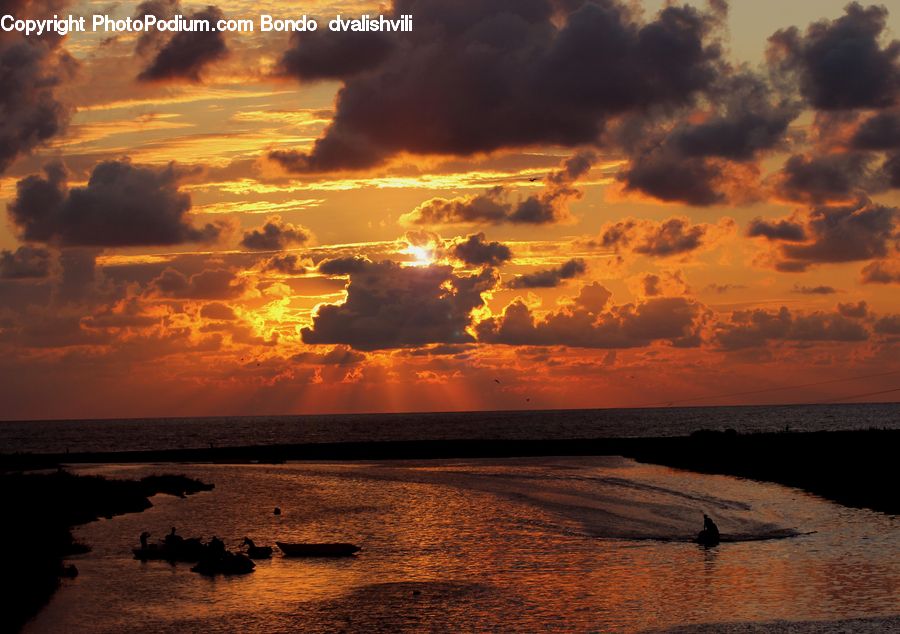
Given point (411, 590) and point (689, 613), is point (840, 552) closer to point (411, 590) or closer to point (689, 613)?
point (689, 613)

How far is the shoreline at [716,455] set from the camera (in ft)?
300

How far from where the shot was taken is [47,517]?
65.0m

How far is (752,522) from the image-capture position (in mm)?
67938

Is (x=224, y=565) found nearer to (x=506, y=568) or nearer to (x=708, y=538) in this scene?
(x=506, y=568)

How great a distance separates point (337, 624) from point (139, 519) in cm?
3674

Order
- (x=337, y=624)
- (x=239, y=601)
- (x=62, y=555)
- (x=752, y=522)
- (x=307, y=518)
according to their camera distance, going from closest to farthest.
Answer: (x=337, y=624) < (x=239, y=601) < (x=62, y=555) < (x=752, y=522) < (x=307, y=518)

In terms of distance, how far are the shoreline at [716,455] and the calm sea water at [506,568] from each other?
802 cm

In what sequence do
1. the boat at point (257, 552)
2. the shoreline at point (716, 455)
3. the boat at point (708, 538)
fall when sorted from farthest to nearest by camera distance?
the shoreline at point (716, 455)
the boat at point (708, 538)
the boat at point (257, 552)

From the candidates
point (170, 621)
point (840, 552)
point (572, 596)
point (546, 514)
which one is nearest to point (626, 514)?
point (546, 514)

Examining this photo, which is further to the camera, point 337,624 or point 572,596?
point 572,596

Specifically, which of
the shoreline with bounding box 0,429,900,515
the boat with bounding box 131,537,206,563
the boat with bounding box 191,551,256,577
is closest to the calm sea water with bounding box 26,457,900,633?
the boat with bounding box 191,551,256,577

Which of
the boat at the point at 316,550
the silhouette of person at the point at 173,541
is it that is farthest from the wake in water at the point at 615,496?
the silhouette of person at the point at 173,541

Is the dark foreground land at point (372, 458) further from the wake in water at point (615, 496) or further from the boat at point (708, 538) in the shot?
the boat at point (708, 538)

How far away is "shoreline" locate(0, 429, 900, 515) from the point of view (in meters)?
91.6
